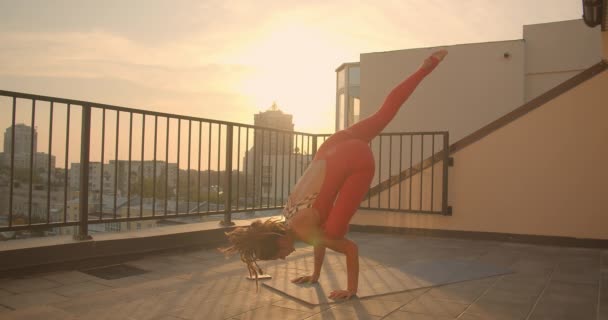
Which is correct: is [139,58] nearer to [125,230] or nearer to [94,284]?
[125,230]

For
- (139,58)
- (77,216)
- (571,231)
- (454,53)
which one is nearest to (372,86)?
(454,53)

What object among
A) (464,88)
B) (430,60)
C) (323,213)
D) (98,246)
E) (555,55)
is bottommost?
(98,246)

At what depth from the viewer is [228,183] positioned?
16.8 ft

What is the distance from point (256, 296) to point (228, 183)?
7.98ft

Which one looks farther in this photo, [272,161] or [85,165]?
[272,161]

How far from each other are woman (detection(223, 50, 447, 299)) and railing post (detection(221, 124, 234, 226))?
7.56 feet

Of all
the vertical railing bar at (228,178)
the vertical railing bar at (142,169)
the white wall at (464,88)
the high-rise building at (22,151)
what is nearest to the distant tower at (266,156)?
the vertical railing bar at (228,178)

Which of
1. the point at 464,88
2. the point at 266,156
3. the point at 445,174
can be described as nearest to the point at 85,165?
the point at 266,156

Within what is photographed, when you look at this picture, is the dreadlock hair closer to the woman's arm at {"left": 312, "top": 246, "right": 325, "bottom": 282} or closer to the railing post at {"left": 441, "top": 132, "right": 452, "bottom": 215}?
the woman's arm at {"left": 312, "top": 246, "right": 325, "bottom": 282}

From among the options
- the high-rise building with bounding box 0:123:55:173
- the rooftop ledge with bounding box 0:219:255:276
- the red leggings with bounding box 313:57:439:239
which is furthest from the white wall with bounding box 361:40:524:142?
the high-rise building with bounding box 0:123:55:173

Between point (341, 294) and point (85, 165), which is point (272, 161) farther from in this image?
point (341, 294)

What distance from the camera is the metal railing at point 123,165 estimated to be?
331 centimetres

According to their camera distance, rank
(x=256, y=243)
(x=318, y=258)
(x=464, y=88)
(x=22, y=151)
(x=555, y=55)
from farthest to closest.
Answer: (x=464, y=88) < (x=555, y=55) < (x=22, y=151) < (x=318, y=258) < (x=256, y=243)

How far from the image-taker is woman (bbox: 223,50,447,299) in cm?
261
